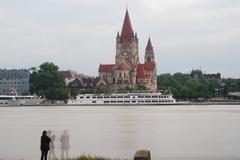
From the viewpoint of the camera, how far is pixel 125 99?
145 metres

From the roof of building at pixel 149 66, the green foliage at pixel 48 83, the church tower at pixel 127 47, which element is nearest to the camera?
the green foliage at pixel 48 83

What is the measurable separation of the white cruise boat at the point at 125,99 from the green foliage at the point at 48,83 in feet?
26.4

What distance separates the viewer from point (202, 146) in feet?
101

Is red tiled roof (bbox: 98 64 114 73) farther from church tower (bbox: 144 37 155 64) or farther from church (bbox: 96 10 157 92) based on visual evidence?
church tower (bbox: 144 37 155 64)

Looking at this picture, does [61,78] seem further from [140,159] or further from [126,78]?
[140,159]

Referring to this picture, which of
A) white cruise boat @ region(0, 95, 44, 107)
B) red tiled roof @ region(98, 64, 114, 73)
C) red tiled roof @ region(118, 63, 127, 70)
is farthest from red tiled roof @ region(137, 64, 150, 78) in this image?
white cruise boat @ region(0, 95, 44, 107)

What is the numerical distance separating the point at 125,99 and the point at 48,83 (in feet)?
90.1

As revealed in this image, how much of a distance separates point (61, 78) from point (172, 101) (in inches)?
1357

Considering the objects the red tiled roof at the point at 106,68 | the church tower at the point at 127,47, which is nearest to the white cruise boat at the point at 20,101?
the red tiled roof at the point at 106,68

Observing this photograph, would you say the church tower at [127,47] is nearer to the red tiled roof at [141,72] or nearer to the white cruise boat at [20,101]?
the red tiled roof at [141,72]

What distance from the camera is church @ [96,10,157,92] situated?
168375mm

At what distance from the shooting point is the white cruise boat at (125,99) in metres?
144

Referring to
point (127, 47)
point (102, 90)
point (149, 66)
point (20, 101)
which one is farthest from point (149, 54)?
point (20, 101)

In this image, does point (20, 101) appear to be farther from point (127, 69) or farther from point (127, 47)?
point (127, 47)
